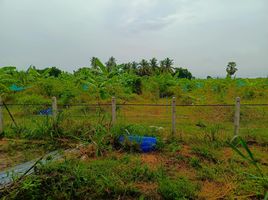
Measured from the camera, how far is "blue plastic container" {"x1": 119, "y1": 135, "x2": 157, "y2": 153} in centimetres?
586

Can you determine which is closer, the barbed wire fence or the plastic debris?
the barbed wire fence

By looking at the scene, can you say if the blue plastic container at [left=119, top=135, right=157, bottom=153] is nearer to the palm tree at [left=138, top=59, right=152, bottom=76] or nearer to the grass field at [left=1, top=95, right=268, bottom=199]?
the grass field at [left=1, top=95, right=268, bottom=199]

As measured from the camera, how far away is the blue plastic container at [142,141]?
5859 millimetres

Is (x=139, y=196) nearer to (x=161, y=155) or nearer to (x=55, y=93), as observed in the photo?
(x=161, y=155)

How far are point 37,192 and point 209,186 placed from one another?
2.35m

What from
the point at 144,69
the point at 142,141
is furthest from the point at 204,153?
the point at 144,69

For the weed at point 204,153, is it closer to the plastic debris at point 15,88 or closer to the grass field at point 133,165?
the grass field at point 133,165

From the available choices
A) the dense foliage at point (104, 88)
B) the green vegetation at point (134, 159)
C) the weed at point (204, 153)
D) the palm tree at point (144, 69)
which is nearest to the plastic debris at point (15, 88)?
the dense foliage at point (104, 88)

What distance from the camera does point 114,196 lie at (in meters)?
3.87

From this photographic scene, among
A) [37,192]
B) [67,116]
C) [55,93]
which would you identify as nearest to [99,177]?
[37,192]

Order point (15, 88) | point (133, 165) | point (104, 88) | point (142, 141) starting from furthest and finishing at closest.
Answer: point (15, 88)
point (104, 88)
point (142, 141)
point (133, 165)

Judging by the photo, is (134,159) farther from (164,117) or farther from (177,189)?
(164,117)

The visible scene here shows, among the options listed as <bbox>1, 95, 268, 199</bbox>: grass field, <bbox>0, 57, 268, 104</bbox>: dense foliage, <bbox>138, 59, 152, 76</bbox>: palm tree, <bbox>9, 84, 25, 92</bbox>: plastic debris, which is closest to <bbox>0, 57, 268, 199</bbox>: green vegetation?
<bbox>1, 95, 268, 199</bbox>: grass field

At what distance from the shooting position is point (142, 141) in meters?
5.92
